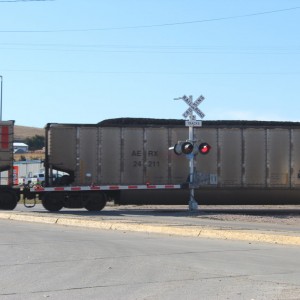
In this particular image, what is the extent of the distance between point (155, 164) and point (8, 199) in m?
7.00

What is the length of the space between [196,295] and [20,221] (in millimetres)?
14155

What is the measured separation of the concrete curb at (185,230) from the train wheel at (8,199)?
569 cm

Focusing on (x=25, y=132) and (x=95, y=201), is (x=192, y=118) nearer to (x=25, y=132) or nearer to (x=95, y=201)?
(x=95, y=201)

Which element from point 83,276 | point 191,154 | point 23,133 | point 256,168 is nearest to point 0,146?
point 191,154

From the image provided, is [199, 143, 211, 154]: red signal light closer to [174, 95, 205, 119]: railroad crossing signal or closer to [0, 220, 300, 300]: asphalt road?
[174, 95, 205, 119]: railroad crossing signal

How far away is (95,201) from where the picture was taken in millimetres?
25234

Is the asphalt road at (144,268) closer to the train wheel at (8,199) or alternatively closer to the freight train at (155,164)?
the freight train at (155,164)

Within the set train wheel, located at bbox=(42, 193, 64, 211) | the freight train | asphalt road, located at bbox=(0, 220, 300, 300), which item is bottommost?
asphalt road, located at bbox=(0, 220, 300, 300)

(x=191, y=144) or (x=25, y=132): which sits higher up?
(x=25, y=132)

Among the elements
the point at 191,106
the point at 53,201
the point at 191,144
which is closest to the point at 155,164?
the point at 191,144

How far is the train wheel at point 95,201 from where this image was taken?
2522 centimetres

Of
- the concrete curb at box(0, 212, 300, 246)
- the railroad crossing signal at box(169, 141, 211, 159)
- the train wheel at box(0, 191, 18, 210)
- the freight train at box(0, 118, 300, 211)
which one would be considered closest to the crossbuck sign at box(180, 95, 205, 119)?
the railroad crossing signal at box(169, 141, 211, 159)

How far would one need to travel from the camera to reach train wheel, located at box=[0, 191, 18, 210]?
25.8 m

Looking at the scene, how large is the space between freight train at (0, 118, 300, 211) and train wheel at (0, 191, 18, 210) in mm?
45
